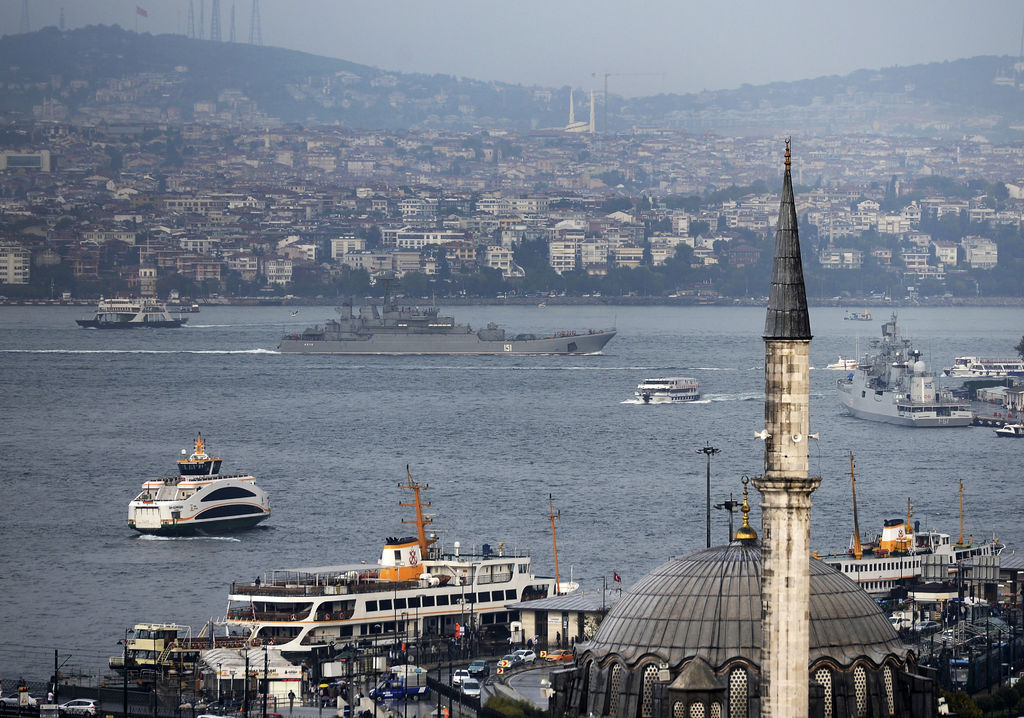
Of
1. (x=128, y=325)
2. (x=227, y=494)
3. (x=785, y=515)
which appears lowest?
(x=128, y=325)

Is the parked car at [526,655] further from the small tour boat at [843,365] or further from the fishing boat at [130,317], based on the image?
the fishing boat at [130,317]

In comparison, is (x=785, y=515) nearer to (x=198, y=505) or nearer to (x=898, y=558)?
(x=898, y=558)

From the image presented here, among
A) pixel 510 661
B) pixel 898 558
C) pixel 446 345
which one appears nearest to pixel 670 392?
pixel 446 345

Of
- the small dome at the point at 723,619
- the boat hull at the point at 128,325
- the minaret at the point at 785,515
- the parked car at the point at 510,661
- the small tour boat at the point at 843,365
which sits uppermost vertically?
the minaret at the point at 785,515

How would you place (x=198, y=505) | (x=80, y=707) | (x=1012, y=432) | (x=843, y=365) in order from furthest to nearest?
(x=843, y=365) → (x=1012, y=432) → (x=198, y=505) → (x=80, y=707)

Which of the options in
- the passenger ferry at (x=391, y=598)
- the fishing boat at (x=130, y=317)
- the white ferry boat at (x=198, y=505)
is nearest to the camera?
the passenger ferry at (x=391, y=598)

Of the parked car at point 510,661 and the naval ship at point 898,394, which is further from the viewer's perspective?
the naval ship at point 898,394

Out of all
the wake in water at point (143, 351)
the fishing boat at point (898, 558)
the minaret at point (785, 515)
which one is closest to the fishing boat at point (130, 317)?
the wake in water at point (143, 351)

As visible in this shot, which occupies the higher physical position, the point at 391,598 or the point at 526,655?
the point at 526,655

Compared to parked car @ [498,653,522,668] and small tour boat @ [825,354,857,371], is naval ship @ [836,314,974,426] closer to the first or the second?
small tour boat @ [825,354,857,371]
